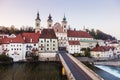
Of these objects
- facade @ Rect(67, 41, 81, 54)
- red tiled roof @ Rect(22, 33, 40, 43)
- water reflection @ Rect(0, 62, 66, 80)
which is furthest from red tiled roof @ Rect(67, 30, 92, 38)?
water reflection @ Rect(0, 62, 66, 80)

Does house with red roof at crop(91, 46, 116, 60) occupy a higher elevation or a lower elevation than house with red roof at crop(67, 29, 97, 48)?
lower

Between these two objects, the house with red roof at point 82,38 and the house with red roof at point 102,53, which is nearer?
the house with red roof at point 102,53

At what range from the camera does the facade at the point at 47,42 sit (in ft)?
104

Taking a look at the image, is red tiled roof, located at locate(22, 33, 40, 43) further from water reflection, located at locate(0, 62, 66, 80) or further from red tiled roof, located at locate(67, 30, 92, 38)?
water reflection, located at locate(0, 62, 66, 80)

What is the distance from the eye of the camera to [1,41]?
30.0 meters

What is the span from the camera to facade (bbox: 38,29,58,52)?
3161 centimetres

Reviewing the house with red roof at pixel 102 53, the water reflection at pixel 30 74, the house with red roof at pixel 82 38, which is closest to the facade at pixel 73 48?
the house with red roof at pixel 102 53

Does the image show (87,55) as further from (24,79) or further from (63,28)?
(24,79)

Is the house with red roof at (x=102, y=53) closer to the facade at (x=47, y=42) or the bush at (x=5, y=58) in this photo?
the facade at (x=47, y=42)

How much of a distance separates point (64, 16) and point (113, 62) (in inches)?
552

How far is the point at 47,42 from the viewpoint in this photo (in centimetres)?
3209

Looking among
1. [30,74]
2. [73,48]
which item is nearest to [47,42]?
[73,48]

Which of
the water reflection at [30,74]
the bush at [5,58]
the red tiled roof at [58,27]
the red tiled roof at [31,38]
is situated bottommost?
the water reflection at [30,74]

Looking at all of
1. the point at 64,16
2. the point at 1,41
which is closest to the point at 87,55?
the point at 64,16
